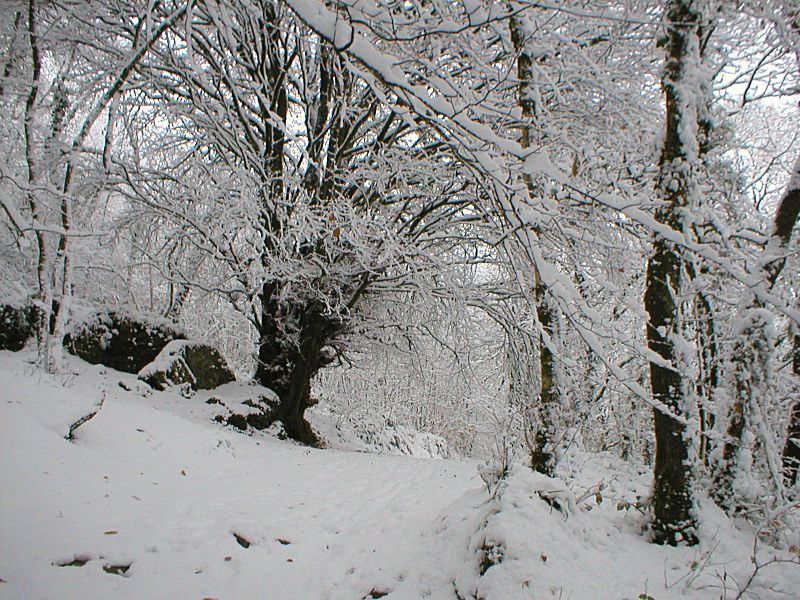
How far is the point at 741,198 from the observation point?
6.15 m

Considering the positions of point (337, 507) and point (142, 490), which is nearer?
point (142, 490)

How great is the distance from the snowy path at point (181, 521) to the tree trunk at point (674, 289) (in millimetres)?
1626

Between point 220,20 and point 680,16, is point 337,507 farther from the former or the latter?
point 680,16

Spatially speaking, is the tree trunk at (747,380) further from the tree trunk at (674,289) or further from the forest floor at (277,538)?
the tree trunk at (674,289)

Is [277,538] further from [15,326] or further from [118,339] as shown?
[15,326]

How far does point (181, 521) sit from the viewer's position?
11.4 ft

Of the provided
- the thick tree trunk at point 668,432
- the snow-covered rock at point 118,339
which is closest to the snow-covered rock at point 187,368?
the snow-covered rock at point 118,339

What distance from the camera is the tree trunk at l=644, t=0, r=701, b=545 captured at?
142 inches

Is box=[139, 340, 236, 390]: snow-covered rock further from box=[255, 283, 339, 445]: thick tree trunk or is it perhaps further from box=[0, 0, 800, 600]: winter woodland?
box=[255, 283, 339, 445]: thick tree trunk

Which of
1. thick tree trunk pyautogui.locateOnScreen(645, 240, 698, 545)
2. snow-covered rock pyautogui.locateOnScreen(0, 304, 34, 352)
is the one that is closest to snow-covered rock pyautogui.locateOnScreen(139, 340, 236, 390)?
snow-covered rock pyautogui.locateOnScreen(0, 304, 34, 352)

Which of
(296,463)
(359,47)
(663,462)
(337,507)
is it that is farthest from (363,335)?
(359,47)

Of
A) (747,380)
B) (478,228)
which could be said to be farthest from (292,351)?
(747,380)

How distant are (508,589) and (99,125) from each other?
12.6 meters

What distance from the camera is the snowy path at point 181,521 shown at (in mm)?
2607
